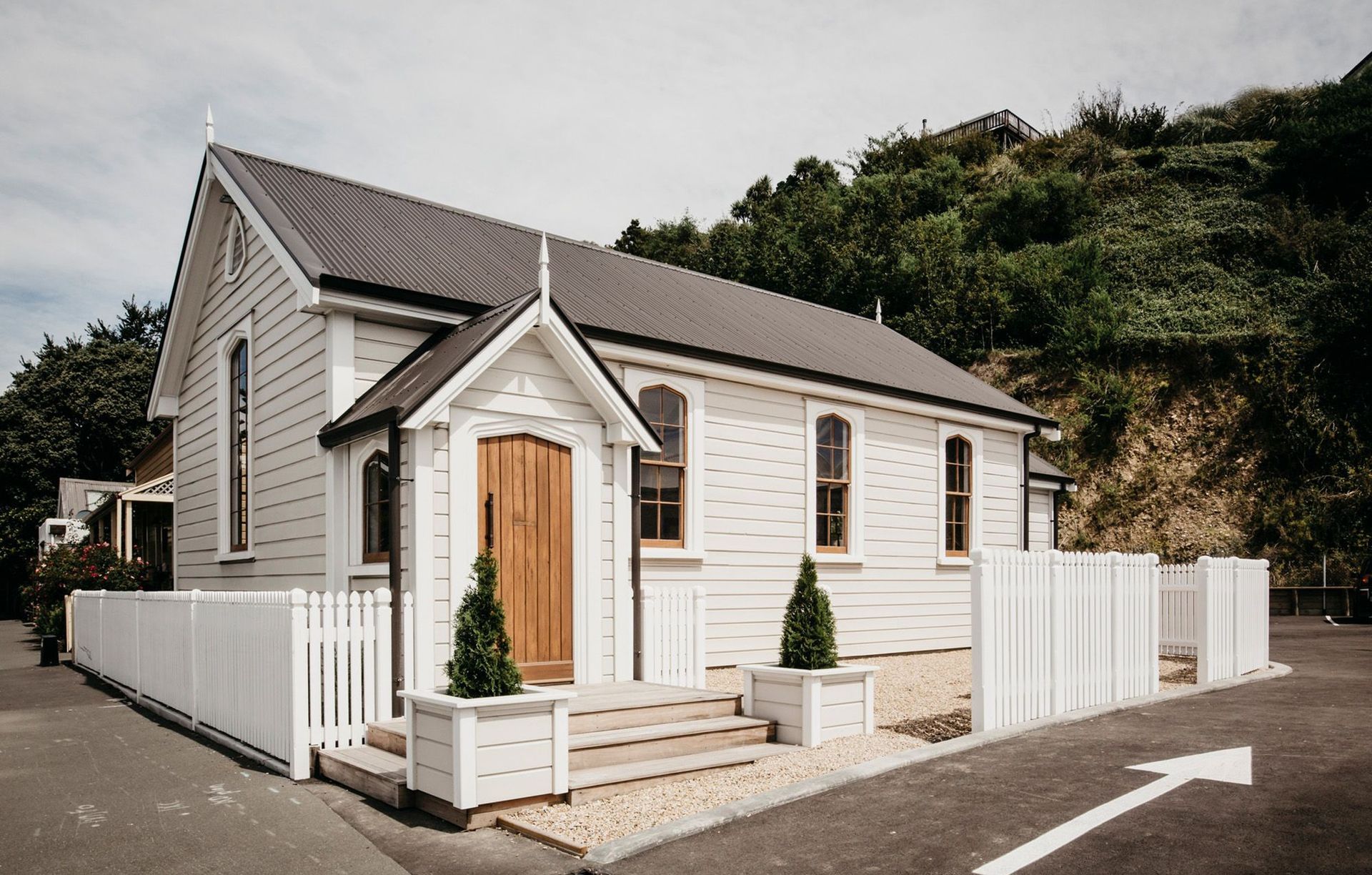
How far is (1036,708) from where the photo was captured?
9344 mm

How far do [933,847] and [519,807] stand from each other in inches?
106

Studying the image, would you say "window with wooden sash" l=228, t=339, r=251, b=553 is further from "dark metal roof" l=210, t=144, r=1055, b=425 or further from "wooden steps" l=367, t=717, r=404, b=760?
"wooden steps" l=367, t=717, r=404, b=760

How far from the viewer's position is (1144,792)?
6535mm

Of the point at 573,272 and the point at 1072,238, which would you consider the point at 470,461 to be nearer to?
the point at 573,272

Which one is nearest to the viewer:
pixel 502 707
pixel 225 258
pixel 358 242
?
pixel 502 707

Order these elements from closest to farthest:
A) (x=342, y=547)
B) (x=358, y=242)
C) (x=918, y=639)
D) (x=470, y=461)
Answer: (x=470, y=461) → (x=342, y=547) → (x=358, y=242) → (x=918, y=639)

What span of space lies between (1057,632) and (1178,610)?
26.4ft

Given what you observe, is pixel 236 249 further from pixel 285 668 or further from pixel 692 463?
pixel 285 668

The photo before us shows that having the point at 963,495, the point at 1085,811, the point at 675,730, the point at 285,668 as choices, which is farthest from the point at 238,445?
the point at 963,495

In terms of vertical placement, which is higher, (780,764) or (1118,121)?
(1118,121)

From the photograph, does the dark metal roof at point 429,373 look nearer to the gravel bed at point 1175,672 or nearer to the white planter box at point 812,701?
the white planter box at point 812,701

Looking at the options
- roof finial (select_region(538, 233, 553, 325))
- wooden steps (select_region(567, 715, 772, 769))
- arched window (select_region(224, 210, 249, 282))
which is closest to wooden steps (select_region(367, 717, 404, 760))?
wooden steps (select_region(567, 715, 772, 769))

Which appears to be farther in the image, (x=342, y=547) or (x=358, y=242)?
(x=358, y=242)

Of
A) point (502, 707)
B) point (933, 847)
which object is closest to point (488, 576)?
point (502, 707)
